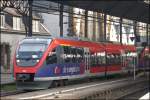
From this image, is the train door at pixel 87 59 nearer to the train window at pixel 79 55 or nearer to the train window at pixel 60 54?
the train window at pixel 79 55

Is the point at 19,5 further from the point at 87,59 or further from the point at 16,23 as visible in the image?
the point at 16,23

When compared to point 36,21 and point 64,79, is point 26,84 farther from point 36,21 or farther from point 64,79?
point 36,21

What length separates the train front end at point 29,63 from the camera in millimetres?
25844

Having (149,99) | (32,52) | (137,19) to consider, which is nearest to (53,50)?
(32,52)

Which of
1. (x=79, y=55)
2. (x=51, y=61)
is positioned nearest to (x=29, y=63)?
(x=51, y=61)

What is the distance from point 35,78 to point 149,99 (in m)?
12.9

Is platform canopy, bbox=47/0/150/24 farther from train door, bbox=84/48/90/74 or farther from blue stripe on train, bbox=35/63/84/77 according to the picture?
blue stripe on train, bbox=35/63/84/77

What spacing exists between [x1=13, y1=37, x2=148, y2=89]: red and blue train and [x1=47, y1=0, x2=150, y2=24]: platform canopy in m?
4.72

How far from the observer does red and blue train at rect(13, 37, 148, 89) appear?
2595 centimetres

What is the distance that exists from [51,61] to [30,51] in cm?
123

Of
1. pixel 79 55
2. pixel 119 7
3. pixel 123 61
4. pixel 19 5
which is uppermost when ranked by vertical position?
pixel 119 7

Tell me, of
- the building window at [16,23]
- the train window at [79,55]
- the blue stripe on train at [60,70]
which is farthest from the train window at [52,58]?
the building window at [16,23]

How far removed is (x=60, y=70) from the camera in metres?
27.7

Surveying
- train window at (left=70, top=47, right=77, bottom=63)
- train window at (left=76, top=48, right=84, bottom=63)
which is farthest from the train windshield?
train window at (left=76, top=48, right=84, bottom=63)
